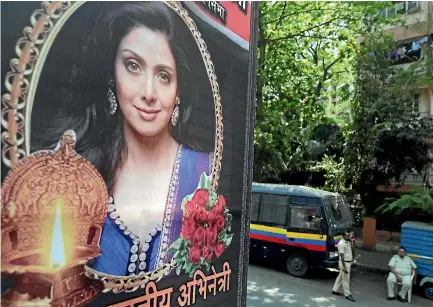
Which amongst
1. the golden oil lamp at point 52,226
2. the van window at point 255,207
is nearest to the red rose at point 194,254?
the golden oil lamp at point 52,226

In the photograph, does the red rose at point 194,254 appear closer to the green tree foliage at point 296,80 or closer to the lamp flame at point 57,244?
the lamp flame at point 57,244

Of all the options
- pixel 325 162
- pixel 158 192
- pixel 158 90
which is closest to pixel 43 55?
pixel 158 90

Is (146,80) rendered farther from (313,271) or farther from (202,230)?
(313,271)

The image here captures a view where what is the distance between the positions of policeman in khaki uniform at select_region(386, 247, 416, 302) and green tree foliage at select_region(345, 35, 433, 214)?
4.59 m

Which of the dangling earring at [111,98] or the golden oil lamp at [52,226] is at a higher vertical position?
the dangling earring at [111,98]

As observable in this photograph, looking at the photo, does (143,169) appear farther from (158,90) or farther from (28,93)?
(28,93)

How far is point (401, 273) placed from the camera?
8445 millimetres

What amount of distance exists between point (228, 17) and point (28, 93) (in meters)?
1.37

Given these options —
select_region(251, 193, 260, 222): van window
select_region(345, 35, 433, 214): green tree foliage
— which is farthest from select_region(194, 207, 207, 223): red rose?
select_region(345, 35, 433, 214): green tree foliage

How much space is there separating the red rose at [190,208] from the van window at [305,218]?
803 cm

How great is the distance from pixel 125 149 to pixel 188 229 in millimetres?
573

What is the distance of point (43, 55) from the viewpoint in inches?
57.6

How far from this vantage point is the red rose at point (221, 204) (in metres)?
2.38

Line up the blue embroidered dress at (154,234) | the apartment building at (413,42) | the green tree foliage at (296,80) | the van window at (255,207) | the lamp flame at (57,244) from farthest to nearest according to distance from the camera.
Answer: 1. the apartment building at (413,42)
2. the green tree foliage at (296,80)
3. the van window at (255,207)
4. the blue embroidered dress at (154,234)
5. the lamp flame at (57,244)
